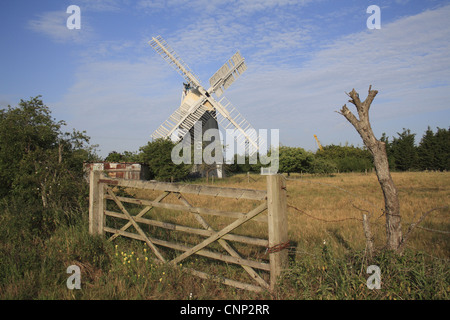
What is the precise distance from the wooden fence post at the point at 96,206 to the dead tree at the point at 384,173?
465 cm

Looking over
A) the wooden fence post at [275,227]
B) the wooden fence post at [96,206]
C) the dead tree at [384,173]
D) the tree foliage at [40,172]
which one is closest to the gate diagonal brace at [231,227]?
the wooden fence post at [275,227]

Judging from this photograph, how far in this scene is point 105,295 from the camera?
3461 millimetres

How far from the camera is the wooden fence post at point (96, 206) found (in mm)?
5633

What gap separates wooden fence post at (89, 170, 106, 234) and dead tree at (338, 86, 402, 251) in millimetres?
4653

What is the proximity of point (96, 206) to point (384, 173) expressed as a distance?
4941 mm

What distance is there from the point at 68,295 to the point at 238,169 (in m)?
41.5

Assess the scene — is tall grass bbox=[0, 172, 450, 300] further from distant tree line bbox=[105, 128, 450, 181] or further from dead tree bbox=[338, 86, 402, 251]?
distant tree line bbox=[105, 128, 450, 181]

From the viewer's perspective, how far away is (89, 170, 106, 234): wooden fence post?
18.5ft

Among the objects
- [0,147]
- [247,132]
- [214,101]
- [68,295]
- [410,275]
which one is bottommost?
[68,295]

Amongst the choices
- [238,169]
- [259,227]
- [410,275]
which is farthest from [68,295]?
[238,169]

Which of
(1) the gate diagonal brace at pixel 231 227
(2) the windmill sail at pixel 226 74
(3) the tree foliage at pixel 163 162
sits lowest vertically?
(1) the gate diagonal brace at pixel 231 227

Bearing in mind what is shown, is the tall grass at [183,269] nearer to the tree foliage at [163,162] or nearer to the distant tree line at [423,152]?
the tree foliage at [163,162]

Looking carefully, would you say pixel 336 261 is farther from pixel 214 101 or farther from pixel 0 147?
pixel 214 101

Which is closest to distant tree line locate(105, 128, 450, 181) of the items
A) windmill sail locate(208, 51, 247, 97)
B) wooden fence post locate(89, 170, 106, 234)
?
windmill sail locate(208, 51, 247, 97)
